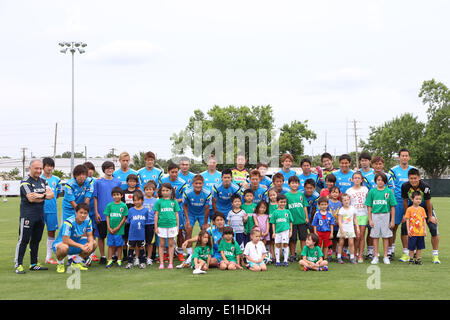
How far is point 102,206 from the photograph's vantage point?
27.0 feet

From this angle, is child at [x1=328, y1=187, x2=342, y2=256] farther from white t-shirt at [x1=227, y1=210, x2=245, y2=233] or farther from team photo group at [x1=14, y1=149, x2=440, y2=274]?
white t-shirt at [x1=227, y1=210, x2=245, y2=233]

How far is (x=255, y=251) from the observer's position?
754 centimetres

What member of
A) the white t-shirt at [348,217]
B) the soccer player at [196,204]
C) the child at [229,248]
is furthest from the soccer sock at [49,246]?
the white t-shirt at [348,217]

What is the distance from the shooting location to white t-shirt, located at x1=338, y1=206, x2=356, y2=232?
8.09 metres

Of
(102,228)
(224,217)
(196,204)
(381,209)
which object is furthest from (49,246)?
(381,209)

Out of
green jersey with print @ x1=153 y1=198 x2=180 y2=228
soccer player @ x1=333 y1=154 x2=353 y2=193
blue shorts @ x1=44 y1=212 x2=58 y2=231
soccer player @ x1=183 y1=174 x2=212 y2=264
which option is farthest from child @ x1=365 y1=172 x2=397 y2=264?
blue shorts @ x1=44 y1=212 x2=58 y2=231

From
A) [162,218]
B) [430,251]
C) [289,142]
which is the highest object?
[289,142]

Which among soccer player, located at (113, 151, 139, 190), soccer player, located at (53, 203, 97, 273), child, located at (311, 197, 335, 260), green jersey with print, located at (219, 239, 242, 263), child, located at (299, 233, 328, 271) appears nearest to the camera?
child, located at (299, 233, 328, 271)

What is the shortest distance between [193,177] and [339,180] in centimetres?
291

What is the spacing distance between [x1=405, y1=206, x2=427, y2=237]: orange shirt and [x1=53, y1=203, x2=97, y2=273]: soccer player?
5.66 m

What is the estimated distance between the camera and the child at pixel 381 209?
316 inches

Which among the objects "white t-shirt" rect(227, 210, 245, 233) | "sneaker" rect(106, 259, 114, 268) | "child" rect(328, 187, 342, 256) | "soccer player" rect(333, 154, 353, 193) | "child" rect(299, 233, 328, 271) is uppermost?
"soccer player" rect(333, 154, 353, 193)
